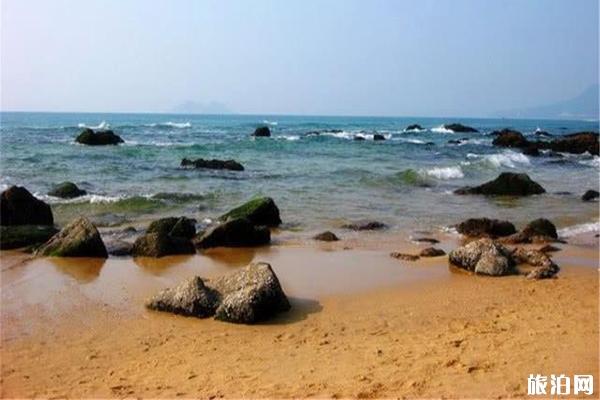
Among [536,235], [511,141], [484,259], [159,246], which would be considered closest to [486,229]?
[536,235]

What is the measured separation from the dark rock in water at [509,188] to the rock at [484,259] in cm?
967

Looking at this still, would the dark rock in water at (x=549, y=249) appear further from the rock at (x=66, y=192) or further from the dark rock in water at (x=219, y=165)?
the dark rock in water at (x=219, y=165)

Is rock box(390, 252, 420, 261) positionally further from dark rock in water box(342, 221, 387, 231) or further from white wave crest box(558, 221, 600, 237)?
white wave crest box(558, 221, 600, 237)

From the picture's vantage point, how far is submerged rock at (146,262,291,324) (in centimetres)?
666

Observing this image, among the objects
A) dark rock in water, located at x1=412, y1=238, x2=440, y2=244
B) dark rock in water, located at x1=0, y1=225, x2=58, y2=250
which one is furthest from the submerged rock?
dark rock in water, located at x1=412, y1=238, x2=440, y2=244

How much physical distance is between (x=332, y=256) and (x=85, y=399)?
558 centimetres

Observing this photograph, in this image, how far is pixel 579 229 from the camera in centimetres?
1280

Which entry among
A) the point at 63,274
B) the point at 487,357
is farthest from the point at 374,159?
the point at 487,357

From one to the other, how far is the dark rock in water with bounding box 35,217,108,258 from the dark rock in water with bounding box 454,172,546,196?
1234 centimetres

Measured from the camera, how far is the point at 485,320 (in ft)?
22.0

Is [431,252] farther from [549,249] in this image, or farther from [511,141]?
[511,141]

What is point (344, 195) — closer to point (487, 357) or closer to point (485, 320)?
point (485, 320)

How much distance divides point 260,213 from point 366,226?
223 cm

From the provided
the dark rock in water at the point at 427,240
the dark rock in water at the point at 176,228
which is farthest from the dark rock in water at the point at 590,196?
the dark rock in water at the point at 176,228
